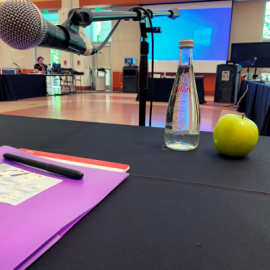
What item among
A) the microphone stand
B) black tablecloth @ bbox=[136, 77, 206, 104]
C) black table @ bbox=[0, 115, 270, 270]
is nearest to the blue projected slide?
black tablecloth @ bbox=[136, 77, 206, 104]

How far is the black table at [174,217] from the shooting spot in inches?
7.7

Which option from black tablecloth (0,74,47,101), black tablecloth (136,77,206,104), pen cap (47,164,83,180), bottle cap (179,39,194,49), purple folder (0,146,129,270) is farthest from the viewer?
black tablecloth (136,77,206,104)

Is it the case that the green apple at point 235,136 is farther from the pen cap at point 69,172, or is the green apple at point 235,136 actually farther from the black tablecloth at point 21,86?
the black tablecloth at point 21,86

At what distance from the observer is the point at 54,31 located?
36 cm

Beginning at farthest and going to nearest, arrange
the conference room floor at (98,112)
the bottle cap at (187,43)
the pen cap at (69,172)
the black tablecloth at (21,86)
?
1. the black tablecloth at (21,86)
2. the conference room floor at (98,112)
3. the bottle cap at (187,43)
4. the pen cap at (69,172)

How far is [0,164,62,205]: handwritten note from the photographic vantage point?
0.90 feet

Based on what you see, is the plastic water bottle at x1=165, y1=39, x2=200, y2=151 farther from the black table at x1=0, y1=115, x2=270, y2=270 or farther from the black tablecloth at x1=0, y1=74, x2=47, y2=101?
the black tablecloth at x1=0, y1=74, x2=47, y2=101

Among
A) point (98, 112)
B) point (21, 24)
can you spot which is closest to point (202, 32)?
point (98, 112)

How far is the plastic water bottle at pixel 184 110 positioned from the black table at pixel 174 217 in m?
0.04

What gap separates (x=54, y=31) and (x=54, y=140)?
0.91 ft

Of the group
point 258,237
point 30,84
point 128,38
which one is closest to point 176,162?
point 258,237

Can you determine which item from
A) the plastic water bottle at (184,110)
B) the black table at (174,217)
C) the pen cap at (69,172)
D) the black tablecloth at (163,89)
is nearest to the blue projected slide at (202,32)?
the black tablecloth at (163,89)

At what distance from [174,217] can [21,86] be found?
229 inches

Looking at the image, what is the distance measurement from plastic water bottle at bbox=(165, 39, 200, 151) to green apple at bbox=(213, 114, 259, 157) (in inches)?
2.4
